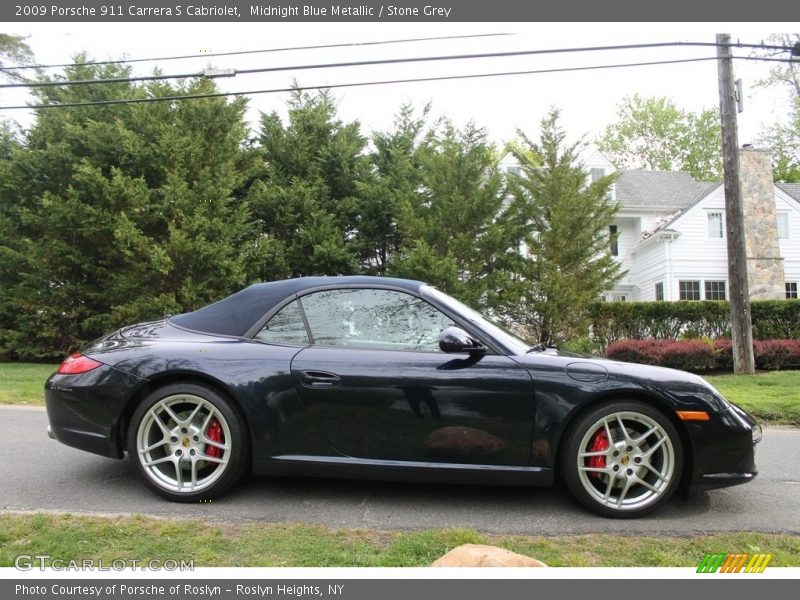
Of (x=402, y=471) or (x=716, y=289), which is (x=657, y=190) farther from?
(x=402, y=471)

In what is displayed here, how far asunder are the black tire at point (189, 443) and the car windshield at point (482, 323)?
4.71ft

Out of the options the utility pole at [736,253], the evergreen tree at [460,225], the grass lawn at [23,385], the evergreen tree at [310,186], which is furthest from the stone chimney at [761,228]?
the grass lawn at [23,385]

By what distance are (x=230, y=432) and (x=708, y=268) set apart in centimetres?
2493

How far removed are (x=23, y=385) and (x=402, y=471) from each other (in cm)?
827

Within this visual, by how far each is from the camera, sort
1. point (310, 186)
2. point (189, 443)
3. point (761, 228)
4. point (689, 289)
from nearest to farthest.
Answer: point (189, 443), point (310, 186), point (761, 228), point (689, 289)

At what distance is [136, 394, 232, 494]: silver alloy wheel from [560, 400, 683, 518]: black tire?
2037 mm

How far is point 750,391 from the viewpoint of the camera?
853 centimetres

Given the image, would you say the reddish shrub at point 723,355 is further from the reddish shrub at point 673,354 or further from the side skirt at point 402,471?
the side skirt at point 402,471

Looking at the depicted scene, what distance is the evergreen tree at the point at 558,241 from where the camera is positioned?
13.5 meters

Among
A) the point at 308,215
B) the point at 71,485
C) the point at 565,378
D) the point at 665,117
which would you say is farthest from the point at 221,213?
the point at 665,117

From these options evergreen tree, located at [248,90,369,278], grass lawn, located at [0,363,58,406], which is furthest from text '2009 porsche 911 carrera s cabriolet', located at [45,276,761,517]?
evergreen tree, located at [248,90,369,278]

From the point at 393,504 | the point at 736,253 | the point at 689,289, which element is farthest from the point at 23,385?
the point at 689,289

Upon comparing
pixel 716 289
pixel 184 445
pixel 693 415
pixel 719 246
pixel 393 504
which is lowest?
pixel 393 504

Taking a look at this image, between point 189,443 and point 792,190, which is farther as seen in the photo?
point 792,190
